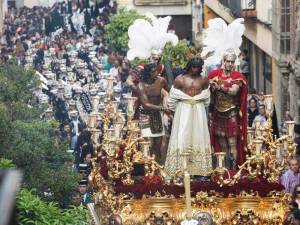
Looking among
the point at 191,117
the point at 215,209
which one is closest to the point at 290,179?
the point at 191,117

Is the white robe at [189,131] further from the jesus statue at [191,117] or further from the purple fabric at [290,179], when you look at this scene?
the purple fabric at [290,179]

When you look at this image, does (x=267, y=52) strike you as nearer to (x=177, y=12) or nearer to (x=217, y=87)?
(x=177, y=12)

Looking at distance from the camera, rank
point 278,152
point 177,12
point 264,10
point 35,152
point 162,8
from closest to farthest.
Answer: point 278,152
point 35,152
point 264,10
point 162,8
point 177,12

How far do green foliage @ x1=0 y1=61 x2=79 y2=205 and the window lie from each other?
12.3 metres

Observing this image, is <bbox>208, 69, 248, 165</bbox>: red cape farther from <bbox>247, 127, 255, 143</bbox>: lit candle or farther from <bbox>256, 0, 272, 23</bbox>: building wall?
<bbox>256, 0, 272, 23</bbox>: building wall

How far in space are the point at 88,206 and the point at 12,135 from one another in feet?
7.12

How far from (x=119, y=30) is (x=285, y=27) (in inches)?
527

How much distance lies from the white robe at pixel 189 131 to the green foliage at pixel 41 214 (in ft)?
3.34

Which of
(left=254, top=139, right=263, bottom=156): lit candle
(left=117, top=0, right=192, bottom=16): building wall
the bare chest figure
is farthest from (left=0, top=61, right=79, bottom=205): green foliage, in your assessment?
(left=117, top=0, right=192, bottom=16): building wall

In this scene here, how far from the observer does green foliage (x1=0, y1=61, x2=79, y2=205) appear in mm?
19656

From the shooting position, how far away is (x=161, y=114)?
18.8 meters

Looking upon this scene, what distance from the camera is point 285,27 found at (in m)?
34.7

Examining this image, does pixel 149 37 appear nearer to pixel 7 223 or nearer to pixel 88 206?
pixel 88 206

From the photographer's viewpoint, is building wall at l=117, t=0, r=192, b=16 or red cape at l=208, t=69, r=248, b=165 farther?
building wall at l=117, t=0, r=192, b=16
